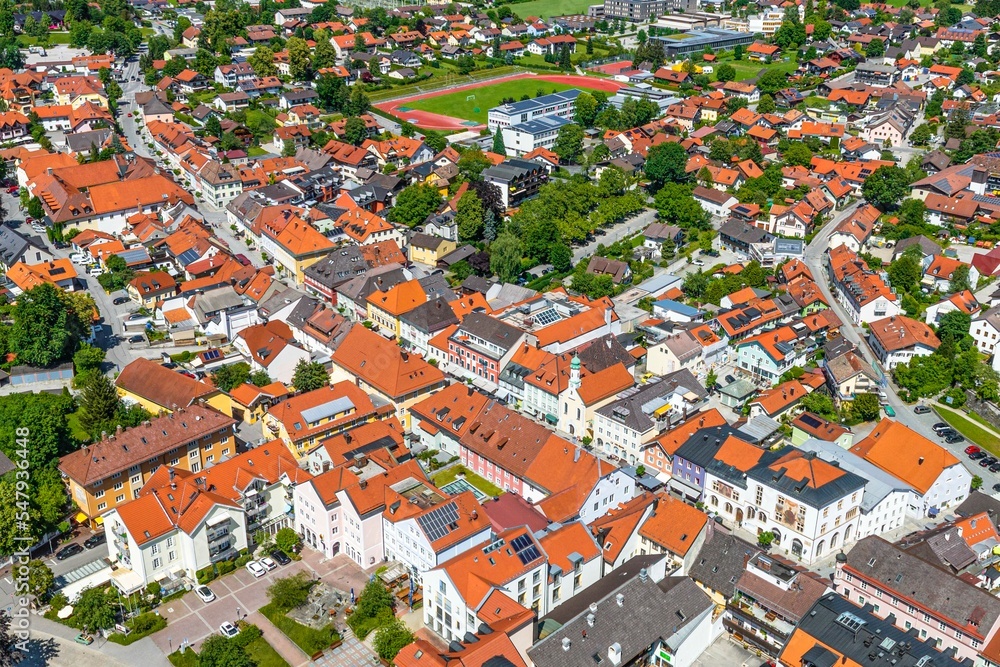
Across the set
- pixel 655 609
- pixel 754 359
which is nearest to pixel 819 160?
pixel 754 359

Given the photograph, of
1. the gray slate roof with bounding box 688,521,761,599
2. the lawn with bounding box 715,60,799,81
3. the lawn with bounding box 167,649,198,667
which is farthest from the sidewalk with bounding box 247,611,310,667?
the lawn with bounding box 715,60,799,81

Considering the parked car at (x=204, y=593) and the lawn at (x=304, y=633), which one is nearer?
the lawn at (x=304, y=633)

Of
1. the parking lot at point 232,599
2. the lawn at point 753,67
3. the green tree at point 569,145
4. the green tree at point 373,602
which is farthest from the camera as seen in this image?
the lawn at point 753,67

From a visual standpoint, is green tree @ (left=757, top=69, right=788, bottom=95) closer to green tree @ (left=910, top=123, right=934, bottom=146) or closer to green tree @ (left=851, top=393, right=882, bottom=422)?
green tree @ (left=910, top=123, right=934, bottom=146)

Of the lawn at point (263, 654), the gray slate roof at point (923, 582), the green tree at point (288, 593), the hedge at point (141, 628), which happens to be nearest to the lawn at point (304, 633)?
the green tree at point (288, 593)

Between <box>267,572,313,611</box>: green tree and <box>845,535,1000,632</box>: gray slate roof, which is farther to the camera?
<box>267,572,313,611</box>: green tree

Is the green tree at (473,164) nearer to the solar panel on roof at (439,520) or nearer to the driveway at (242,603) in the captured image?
the solar panel on roof at (439,520)
